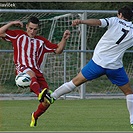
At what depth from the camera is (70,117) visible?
1370cm

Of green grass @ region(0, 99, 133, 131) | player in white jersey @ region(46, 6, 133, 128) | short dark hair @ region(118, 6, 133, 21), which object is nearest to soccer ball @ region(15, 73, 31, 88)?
player in white jersey @ region(46, 6, 133, 128)

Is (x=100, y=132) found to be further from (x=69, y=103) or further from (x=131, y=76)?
(x=131, y=76)

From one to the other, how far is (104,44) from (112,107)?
5385 millimetres

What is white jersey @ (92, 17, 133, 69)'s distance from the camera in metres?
11.5

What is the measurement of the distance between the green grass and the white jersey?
1.12 metres

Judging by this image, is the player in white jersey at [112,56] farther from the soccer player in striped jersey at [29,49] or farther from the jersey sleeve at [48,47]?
the jersey sleeve at [48,47]

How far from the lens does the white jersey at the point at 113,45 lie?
11484 millimetres

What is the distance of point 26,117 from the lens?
13695 mm

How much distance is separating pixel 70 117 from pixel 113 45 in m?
2.66

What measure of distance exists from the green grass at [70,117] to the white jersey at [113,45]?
112 cm

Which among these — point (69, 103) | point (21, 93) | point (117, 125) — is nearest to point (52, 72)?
point (21, 93)

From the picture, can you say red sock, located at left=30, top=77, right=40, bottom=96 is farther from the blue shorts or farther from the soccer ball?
the blue shorts

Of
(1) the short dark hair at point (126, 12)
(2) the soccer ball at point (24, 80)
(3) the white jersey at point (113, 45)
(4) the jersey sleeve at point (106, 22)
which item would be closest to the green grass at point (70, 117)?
(2) the soccer ball at point (24, 80)

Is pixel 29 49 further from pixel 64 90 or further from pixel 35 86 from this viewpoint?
pixel 64 90
